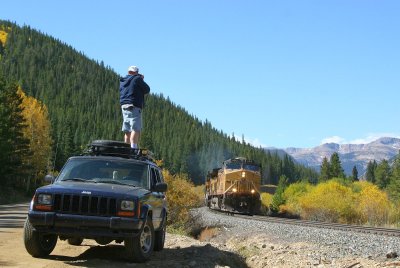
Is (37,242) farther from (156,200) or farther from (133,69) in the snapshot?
(133,69)

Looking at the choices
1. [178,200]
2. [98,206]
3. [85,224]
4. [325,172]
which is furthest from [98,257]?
[325,172]

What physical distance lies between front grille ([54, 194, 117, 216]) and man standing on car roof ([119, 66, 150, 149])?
3458mm

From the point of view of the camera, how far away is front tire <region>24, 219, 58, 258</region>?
8477mm

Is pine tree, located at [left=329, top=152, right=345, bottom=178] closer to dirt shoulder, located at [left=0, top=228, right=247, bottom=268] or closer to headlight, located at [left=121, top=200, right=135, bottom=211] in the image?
dirt shoulder, located at [left=0, top=228, right=247, bottom=268]

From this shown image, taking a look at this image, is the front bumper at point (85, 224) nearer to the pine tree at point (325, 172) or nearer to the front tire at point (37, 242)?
the front tire at point (37, 242)

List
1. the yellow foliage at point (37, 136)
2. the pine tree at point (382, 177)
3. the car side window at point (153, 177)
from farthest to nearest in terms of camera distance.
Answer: the pine tree at point (382, 177), the yellow foliage at point (37, 136), the car side window at point (153, 177)

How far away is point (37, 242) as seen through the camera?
8.66m

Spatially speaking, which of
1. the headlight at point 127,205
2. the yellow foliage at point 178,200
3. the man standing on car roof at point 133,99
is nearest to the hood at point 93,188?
the headlight at point 127,205

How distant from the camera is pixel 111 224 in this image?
7961mm

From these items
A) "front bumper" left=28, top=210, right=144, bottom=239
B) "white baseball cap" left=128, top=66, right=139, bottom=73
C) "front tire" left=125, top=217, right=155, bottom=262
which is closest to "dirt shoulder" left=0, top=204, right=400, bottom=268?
"front tire" left=125, top=217, right=155, bottom=262

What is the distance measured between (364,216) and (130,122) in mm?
37479

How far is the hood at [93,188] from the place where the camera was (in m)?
8.15

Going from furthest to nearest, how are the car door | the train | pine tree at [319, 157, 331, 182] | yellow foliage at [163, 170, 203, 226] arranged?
pine tree at [319, 157, 331, 182] < the train < yellow foliage at [163, 170, 203, 226] < the car door

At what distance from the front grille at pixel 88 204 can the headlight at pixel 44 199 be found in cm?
21
